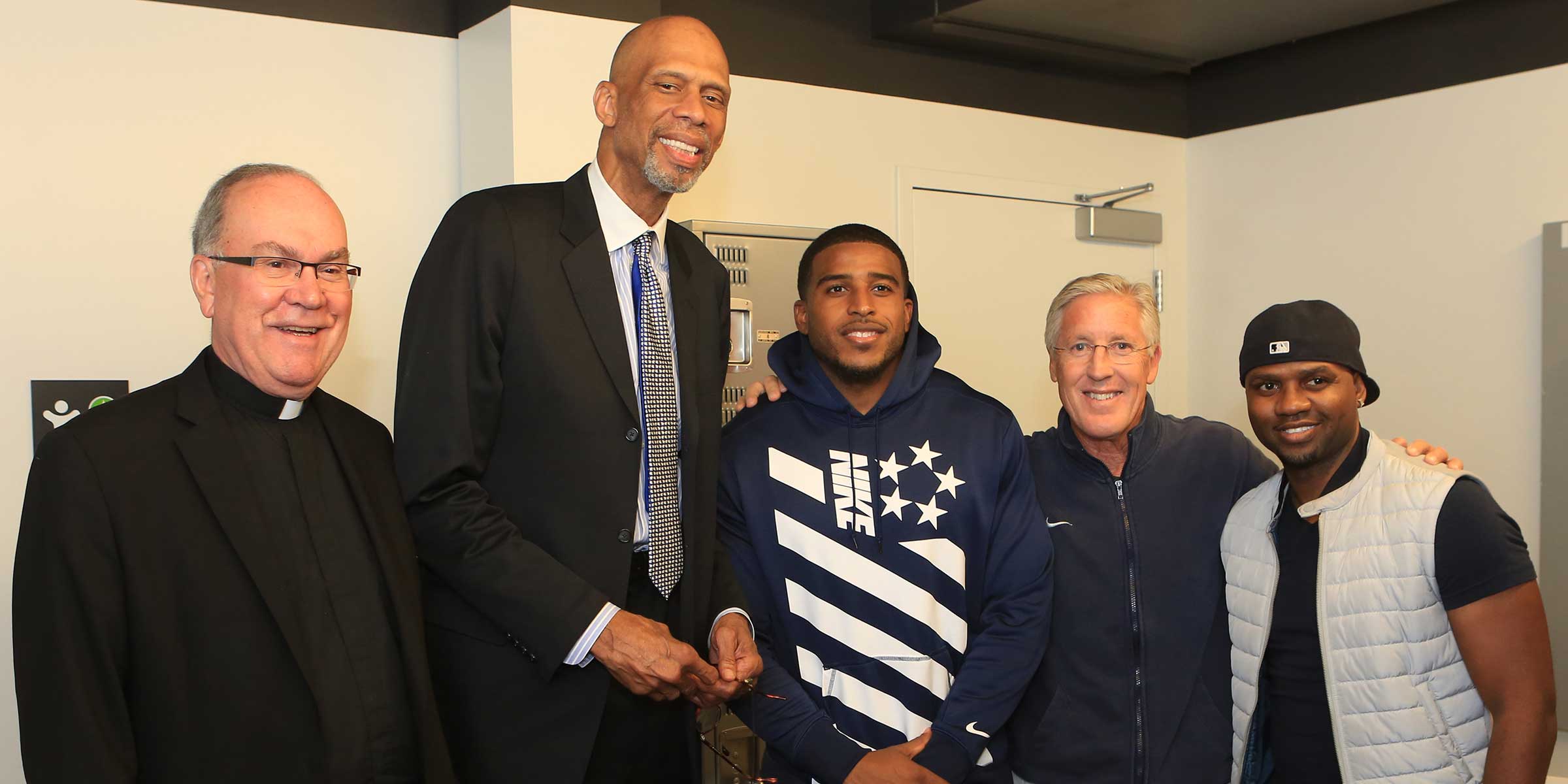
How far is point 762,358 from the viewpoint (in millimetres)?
3703

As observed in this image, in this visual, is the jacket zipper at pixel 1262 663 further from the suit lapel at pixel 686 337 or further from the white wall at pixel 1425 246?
the white wall at pixel 1425 246

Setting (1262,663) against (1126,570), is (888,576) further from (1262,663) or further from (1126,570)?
(1262,663)

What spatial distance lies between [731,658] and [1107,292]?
46.1 inches

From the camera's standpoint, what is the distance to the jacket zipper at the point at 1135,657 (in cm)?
248

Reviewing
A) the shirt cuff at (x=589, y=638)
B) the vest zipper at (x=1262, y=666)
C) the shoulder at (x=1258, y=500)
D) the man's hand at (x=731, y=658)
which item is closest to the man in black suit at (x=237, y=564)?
the shirt cuff at (x=589, y=638)

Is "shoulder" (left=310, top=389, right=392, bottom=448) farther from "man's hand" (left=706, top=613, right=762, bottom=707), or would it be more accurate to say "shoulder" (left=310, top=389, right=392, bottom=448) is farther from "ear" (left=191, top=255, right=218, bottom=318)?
"man's hand" (left=706, top=613, right=762, bottom=707)

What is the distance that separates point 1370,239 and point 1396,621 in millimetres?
2942

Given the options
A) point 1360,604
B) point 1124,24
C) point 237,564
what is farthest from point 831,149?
point 237,564

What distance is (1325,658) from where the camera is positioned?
90.3 inches

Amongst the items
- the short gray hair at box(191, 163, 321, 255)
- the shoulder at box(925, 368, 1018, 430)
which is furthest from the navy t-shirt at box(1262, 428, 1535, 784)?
the short gray hair at box(191, 163, 321, 255)

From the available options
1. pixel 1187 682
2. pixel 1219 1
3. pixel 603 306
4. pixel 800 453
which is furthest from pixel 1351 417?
pixel 1219 1

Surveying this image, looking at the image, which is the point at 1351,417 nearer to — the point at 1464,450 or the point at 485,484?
the point at 485,484

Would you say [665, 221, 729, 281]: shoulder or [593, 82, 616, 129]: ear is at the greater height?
[593, 82, 616, 129]: ear

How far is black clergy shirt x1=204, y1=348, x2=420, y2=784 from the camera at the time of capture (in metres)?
1.83
